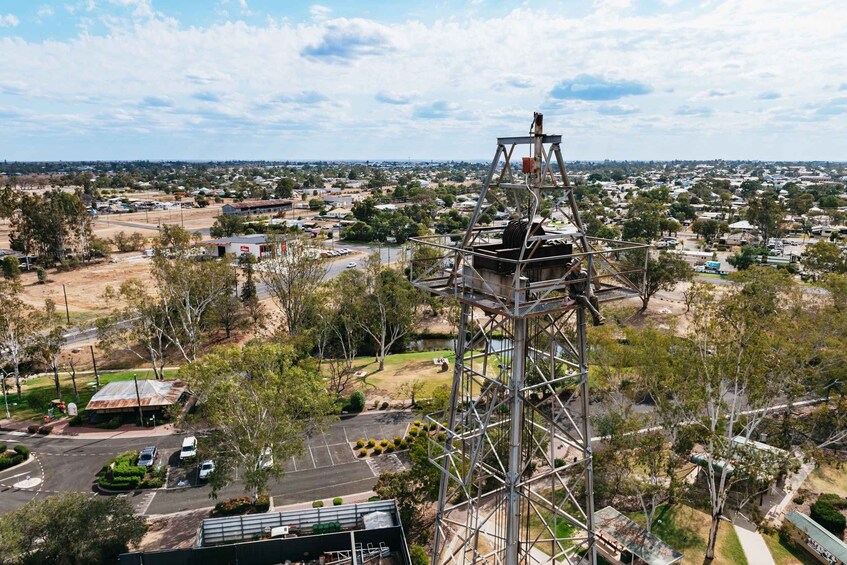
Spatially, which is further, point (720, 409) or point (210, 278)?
point (210, 278)

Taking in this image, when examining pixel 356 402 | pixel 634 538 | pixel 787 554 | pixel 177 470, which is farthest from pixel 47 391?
pixel 787 554

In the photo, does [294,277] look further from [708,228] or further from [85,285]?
[708,228]

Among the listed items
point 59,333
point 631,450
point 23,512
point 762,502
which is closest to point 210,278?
point 59,333

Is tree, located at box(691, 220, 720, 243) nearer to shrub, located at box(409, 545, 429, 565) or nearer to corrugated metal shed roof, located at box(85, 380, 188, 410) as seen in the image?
corrugated metal shed roof, located at box(85, 380, 188, 410)

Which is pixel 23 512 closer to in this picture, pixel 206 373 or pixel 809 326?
pixel 206 373

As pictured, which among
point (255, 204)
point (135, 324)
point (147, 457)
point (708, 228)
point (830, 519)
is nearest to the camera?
point (830, 519)

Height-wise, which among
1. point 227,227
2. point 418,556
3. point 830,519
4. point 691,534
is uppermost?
point 227,227
